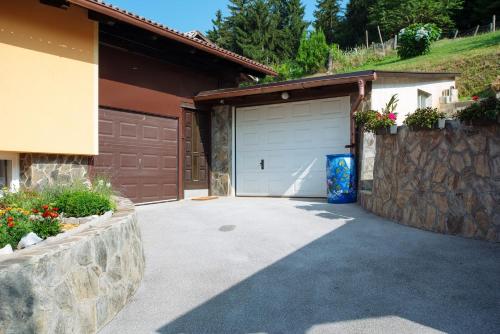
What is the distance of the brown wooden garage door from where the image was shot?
323 inches

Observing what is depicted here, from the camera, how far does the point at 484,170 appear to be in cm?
486

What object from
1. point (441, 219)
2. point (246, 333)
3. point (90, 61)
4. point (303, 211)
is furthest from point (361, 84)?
point (246, 333)

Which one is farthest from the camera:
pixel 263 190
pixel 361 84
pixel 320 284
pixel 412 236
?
pixel 263 190

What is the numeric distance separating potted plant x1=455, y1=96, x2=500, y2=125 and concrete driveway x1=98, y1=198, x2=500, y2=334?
1484 mm

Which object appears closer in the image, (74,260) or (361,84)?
(74,260)

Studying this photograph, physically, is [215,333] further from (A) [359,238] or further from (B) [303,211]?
(B) [303,211]

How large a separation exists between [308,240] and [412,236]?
1370mm

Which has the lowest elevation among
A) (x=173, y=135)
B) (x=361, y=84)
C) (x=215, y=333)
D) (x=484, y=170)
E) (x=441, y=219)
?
(x=215, y=333)

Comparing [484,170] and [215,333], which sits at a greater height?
[484,170]

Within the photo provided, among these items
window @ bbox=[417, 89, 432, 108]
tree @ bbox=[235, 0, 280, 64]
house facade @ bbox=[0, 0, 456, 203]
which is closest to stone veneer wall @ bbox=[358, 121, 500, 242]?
house facade @ bbox=[0, 0, 456, 203]

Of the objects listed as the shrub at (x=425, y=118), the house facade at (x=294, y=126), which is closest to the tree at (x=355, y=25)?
the house facade at (x=294, y=126)

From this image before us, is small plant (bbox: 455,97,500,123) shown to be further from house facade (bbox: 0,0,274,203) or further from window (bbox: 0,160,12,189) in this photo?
window (bbox: 0,160,12,189)

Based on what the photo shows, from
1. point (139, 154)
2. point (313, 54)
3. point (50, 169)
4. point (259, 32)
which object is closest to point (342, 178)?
point (139, 154)

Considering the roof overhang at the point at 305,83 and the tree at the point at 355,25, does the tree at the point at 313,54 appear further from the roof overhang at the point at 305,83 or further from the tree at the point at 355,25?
the roof overhang at the point at 305,83
